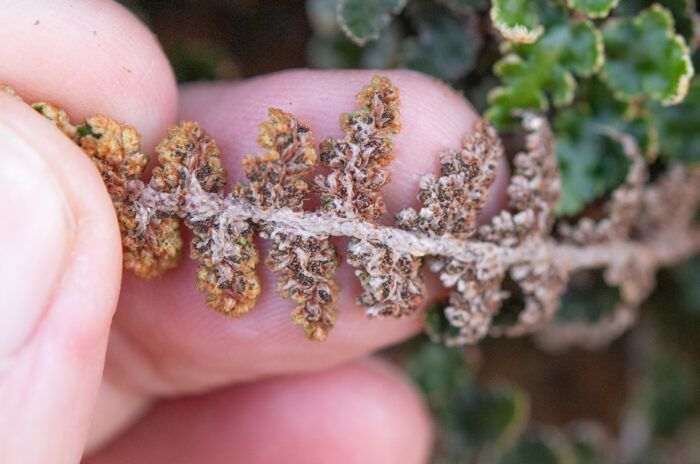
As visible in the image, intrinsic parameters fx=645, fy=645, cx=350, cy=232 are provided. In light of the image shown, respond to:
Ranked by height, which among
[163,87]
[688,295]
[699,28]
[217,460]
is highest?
[699,28]

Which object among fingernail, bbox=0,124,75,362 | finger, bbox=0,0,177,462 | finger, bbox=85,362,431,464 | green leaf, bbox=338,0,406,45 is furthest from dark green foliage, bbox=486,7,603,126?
finger, bbox=85,362,431,464

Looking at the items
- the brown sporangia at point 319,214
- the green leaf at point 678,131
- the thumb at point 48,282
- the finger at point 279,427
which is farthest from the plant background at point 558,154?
the thumb at point 48,282

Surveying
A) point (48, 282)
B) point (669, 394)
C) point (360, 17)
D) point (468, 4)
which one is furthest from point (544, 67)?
point (669, 394)

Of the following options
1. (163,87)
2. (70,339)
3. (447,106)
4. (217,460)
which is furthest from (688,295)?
(70,339)

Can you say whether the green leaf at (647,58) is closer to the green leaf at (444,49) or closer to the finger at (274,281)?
the green leaf at (444,49)

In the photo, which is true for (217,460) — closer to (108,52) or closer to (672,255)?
(108,52)
